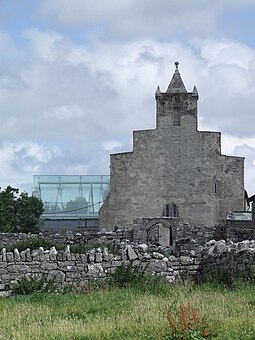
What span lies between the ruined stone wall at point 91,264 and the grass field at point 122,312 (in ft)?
4.38

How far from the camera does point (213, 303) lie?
44.4 feet

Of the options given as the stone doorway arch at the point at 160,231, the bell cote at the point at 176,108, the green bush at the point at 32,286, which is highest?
the bell cote at the point at 176,108

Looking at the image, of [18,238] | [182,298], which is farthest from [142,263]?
[18,238]

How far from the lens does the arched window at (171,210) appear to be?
55.9 meters

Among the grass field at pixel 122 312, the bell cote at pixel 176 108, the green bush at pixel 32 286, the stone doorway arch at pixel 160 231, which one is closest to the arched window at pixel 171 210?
the bell cote at pixel 176 108

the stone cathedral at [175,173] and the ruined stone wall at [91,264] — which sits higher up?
the stone cathedral at [175,173]

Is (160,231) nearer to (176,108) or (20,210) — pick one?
(20,210)

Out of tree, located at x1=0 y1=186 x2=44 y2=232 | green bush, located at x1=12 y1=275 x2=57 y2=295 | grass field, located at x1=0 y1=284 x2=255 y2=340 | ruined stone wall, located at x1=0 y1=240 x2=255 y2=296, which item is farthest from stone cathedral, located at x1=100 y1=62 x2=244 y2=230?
grass field, located at x1=0 y1=284 x2=255 y2=340

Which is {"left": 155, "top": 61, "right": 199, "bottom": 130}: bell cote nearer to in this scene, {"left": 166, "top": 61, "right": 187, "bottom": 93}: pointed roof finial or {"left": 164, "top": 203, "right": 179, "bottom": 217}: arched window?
{"left": 166, "top": 61, "right": 187, "bottom": 93}: pointed roof finial

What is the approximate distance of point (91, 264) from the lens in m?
18.3

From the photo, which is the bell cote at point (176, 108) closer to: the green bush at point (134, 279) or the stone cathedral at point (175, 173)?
the stone cathedral at point (175, 173)

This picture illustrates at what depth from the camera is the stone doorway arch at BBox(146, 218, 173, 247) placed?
41.2 meters

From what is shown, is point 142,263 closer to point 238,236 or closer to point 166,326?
point 166,326

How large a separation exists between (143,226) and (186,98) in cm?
1845
